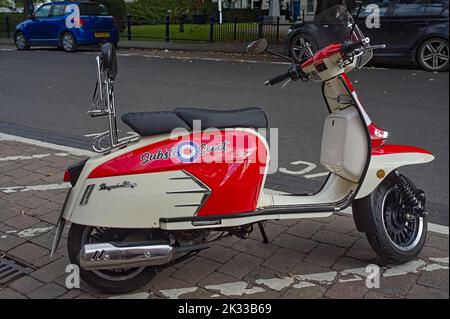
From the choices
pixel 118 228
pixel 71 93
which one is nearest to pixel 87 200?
pixel 118 228

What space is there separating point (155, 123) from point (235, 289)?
3.68 ft

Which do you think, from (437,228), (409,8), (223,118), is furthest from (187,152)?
(409,8)

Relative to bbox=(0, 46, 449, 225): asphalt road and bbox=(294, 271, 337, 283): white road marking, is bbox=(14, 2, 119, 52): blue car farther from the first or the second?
bbox=(294, 271, 337, 283): white road marking

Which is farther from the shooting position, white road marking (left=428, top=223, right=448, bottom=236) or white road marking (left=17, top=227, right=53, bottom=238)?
white road marking (left=17, top=227, right=53, bottom=238)

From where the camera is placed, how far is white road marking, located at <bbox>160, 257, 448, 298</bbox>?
3.14 metres

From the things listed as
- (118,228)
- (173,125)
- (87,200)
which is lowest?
(118,228)

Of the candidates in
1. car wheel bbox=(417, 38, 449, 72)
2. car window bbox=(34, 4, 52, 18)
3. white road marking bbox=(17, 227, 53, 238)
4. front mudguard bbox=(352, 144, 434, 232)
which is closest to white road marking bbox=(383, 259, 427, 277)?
front mudguard bbox=(352, 144, 434, 232)

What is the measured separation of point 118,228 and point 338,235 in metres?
1.70

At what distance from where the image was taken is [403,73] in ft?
35.7

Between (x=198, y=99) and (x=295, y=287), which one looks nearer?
(x=295, y=287)

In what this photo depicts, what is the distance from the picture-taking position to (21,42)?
1970cm

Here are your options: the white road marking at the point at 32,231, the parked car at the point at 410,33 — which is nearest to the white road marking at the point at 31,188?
the white road marking at the point at 32,231

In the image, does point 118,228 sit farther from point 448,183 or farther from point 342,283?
point 448,183

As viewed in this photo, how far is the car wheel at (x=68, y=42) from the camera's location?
18097mm
